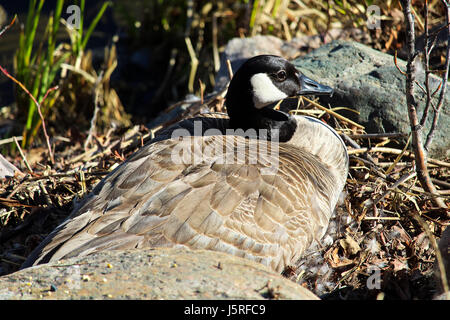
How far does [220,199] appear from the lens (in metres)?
3.37

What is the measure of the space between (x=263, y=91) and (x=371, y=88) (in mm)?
1335

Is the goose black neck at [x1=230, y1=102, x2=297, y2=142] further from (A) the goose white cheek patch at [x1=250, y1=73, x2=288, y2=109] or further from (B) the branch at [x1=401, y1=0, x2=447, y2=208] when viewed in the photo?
(B) the branch at [x1=401, y1=0, x2=447, y2=208]

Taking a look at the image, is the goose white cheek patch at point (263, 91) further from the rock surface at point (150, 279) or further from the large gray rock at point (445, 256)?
the large gray rock at point (445, 256)

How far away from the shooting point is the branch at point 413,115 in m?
3.63

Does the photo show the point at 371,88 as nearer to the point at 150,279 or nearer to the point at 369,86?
the point at 369,86

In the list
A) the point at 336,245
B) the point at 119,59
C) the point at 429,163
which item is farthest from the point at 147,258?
the point at 119,59

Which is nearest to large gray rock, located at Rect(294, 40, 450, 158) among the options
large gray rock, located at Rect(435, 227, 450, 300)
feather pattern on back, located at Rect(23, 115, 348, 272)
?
feather pattern on back, located at Rect(23, 115, 348, 272)

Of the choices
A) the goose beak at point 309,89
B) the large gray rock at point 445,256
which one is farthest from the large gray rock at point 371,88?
the large gray rock at point 445,256

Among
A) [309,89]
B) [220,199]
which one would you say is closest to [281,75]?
[309,89]

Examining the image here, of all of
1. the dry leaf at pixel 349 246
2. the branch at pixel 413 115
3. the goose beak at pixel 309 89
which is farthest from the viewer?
the goose beak at pixel 309 89

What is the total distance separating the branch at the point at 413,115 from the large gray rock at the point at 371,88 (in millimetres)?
744

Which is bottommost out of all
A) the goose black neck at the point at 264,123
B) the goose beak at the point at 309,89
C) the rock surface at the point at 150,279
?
the rock surface at the point at 150,279
